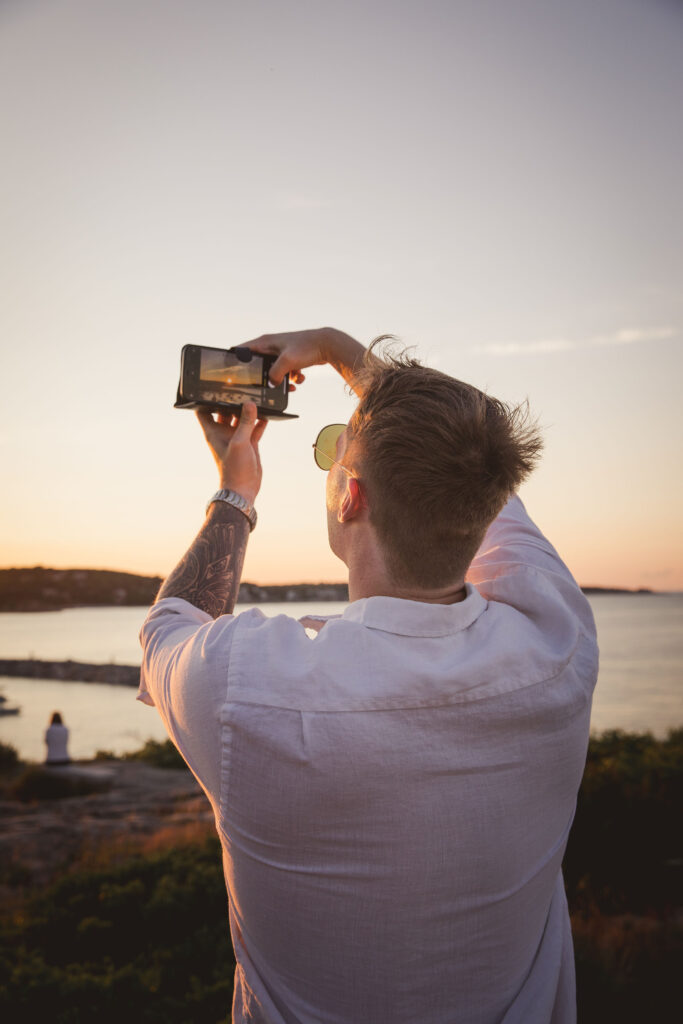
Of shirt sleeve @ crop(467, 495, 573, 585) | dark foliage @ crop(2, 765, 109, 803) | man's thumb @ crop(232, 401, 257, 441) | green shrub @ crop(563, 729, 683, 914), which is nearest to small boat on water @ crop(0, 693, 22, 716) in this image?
dark foliage @ crop(2, 765, 109, 803)

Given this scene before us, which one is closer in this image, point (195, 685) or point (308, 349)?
point (195, 685)

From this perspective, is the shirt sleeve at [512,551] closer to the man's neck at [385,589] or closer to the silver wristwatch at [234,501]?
the man's neck at [385,589]

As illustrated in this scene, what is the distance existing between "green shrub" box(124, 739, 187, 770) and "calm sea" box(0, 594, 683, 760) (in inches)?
65.5

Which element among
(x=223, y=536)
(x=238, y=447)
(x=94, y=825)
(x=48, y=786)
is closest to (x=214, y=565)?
(x=223, y=536)

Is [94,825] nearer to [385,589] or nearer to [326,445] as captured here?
[326,445]

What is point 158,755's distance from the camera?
17500 millimetres

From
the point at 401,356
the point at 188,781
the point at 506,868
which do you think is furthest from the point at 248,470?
the point at 188,781

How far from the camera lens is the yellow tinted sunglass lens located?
1.49 m

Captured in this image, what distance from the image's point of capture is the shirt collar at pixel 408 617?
3.59 feet

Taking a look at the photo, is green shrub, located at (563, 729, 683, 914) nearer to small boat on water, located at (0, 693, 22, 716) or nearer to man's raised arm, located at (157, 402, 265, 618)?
man's raised arm, located at (157, 402, 265, 618)

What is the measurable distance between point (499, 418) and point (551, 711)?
20.4 inches

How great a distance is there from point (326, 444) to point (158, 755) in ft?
58.6

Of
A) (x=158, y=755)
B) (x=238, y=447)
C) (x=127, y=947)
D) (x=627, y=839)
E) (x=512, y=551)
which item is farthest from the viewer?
(x=158, y=755)

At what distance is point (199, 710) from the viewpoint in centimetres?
103
